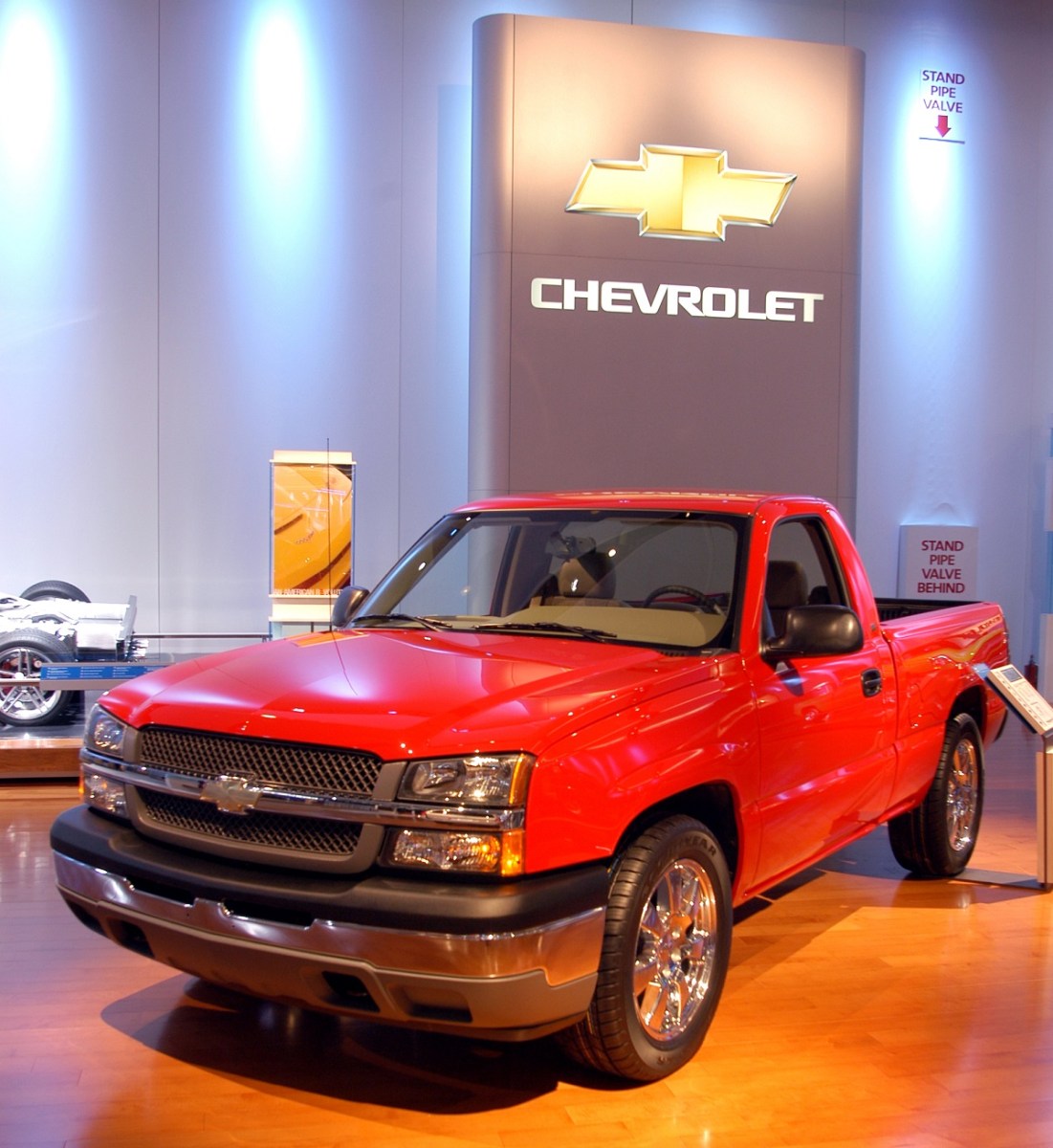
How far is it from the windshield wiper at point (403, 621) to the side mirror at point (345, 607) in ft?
0.19

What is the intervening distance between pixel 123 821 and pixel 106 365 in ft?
24.6

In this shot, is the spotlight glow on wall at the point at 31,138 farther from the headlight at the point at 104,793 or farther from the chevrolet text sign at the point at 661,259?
the headlight at the point at 104,793

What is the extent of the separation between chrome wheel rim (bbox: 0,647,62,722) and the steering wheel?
4.65 metres

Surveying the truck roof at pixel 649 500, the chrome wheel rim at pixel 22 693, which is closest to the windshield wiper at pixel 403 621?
the truck roof at pixel 649 500

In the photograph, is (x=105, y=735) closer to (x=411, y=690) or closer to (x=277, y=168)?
(x=411, y=690)

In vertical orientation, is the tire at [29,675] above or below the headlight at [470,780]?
below

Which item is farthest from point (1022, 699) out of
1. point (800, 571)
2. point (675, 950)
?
point (675, 950)

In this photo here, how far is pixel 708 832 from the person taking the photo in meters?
3.45

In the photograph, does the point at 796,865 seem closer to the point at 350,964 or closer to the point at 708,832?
the point at 708,832

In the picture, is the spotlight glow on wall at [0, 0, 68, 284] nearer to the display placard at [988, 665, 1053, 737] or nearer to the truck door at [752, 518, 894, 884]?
the truck door at [752, 518, 894, 884]

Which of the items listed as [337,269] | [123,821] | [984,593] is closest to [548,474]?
[337,269]

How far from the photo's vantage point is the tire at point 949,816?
17.5 feet

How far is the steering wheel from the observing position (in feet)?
12.8

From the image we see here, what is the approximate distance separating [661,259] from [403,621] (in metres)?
6.53
